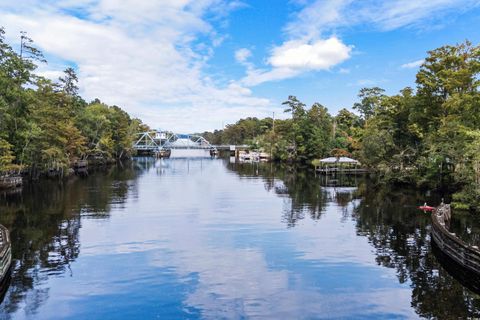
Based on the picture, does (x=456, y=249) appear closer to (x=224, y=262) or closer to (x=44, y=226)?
(x=224, y=262)

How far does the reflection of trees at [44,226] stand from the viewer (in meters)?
15.5

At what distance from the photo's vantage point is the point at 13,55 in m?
40.3

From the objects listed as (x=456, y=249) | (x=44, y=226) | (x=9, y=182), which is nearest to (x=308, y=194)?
(x=456, y=249)

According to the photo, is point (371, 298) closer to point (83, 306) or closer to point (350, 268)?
point (350, 268)

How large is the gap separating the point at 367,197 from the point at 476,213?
38.8ft

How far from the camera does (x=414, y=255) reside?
20.0 meters

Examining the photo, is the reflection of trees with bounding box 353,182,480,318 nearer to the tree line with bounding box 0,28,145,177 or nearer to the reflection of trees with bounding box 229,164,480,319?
the reflection of trees with bounding box 229,164,480,319

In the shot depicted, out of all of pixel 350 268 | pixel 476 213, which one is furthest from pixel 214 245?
pixel 476 213

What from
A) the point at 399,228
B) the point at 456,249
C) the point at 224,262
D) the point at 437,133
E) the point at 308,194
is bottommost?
the point at 224,262

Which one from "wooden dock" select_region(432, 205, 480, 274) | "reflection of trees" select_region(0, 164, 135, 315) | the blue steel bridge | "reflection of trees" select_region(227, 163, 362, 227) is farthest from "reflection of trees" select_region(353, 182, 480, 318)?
the blue steel bridge

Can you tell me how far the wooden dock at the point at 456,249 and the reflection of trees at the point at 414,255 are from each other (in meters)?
0.72

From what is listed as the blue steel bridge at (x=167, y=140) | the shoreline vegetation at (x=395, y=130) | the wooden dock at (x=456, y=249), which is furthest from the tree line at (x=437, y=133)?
the blue steel bridge at (x=167, y=140)

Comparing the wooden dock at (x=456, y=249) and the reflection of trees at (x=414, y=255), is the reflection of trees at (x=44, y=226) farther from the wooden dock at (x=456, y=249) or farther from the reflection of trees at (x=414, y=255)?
the wooden dock at (x=456, y=249)

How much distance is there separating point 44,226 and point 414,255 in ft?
72.8
